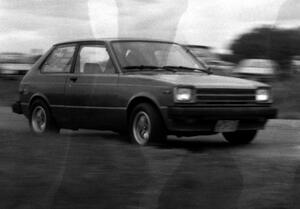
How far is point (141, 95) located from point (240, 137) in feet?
5.17

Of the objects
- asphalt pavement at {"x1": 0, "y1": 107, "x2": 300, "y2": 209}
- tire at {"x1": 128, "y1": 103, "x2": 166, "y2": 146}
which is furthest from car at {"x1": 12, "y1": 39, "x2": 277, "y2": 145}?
asphalt pavement at {"x1": 0, "y1": 107, "x2": 300, "y2": 209}

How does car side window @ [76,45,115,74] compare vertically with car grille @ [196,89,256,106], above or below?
above

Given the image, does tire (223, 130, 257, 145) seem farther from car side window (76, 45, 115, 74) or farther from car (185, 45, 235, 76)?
car side window (76, 45, 115, 74)

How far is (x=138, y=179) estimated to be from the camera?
482 centimetres

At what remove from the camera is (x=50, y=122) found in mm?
9875

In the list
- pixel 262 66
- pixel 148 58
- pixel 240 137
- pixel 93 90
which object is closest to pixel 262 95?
pixel 240 137

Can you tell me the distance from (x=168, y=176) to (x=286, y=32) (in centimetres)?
155

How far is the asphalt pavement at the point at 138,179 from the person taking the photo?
4570 millimetres

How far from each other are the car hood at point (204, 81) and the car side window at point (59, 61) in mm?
1804

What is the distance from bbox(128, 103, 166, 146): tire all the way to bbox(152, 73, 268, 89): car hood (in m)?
0.38

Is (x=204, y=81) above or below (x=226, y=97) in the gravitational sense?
above

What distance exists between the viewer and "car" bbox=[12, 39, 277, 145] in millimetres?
8320

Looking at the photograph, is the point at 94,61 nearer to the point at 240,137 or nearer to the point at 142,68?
the point at 142,68

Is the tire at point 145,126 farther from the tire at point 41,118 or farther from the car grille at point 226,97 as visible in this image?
the tire at point 41,118
